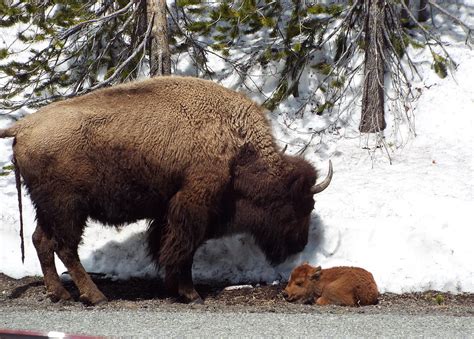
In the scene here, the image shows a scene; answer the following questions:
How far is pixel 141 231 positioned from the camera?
9977 millimetres

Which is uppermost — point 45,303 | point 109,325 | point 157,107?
point 157,107

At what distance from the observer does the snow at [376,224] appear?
876cm

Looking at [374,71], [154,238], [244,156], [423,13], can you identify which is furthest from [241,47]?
[154,238]

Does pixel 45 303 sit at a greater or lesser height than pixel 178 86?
lesser

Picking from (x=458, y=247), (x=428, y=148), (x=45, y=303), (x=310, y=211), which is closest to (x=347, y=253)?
(x=310, y=211)

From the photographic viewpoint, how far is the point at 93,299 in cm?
827

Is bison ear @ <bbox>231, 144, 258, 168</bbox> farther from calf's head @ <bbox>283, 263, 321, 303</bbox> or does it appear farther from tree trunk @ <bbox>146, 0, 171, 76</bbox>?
tree trunk @ <bbox>146, 0, 171, 76</bbox>

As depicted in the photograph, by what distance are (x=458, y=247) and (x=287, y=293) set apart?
222cm

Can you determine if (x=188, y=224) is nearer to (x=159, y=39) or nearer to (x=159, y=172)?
(x=159, y=172)

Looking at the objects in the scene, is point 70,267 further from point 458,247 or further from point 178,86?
point 458,247

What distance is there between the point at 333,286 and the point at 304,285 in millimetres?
365

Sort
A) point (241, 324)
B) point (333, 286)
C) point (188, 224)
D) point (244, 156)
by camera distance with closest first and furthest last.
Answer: point (241, 324)
point (333, 286)
point (188, 224)
point (244, 156)

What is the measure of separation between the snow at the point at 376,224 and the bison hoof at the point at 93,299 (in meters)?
1.28

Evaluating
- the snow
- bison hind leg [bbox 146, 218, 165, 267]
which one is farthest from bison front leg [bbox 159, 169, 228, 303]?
the snow
